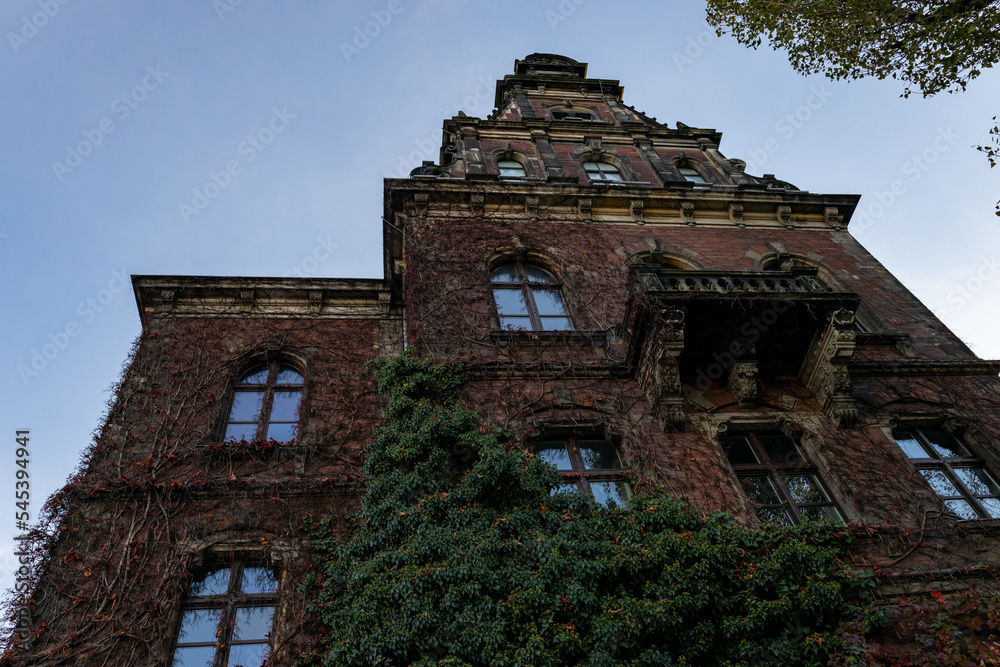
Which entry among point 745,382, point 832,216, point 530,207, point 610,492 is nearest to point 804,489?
point 745,382

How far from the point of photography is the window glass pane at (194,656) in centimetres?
801

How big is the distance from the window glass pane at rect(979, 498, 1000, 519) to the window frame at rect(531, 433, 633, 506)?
493 centimetres

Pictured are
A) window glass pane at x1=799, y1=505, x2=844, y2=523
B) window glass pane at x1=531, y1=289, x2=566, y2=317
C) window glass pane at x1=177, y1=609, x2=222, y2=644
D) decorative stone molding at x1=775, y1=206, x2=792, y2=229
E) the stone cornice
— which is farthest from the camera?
decorative stone molding at x1=775, y1=206, x2=792, y2=229

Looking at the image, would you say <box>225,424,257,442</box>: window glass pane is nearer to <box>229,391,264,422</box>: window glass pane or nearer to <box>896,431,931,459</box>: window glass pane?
<box>229,391,264,422</box>: window glass pane

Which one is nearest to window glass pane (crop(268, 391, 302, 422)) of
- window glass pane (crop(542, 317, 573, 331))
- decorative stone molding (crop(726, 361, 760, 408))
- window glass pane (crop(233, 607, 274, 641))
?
window glass pane (crop(233, 607, 274, 641))

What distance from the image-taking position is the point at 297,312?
13.1 meters

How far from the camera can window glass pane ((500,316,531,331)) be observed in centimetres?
1208

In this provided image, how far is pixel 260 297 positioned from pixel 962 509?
11780 mm

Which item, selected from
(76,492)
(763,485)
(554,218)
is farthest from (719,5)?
(76,492)

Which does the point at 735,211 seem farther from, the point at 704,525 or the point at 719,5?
the point at 704,525

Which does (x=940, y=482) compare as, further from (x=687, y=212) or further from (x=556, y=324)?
(x=687, y=212)

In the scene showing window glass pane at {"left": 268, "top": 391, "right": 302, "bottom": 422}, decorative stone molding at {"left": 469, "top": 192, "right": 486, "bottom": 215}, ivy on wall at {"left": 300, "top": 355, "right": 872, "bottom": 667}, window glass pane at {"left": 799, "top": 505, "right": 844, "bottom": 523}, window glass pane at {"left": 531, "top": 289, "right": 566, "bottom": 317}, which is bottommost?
ivy on wall at {"left": 300, "top": 355, "right": 872, "bottom": 667}

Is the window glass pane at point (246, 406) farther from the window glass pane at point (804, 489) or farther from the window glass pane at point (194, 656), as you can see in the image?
the window glass pane at point (804, 489)

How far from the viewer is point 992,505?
9672 mm
